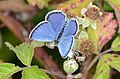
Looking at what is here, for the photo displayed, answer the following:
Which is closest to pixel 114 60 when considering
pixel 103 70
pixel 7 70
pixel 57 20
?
pixel 103 70

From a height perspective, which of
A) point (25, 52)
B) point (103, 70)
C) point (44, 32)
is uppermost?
point (44, 32)

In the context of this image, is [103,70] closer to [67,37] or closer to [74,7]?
[67,37]

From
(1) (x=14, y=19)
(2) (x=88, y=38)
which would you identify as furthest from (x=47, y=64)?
(2) (x=88, y=38)

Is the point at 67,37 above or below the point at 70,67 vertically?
above

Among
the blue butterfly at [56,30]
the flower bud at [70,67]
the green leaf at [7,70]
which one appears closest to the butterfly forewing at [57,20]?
the blue butterfly at [56,30]

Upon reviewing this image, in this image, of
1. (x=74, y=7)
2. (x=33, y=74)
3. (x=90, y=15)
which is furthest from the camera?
(x=74, y=7)

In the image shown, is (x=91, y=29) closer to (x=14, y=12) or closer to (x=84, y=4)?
(x=84, y=4)

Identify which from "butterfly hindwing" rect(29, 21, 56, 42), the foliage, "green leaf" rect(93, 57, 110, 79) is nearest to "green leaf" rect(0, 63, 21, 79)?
the foliage
